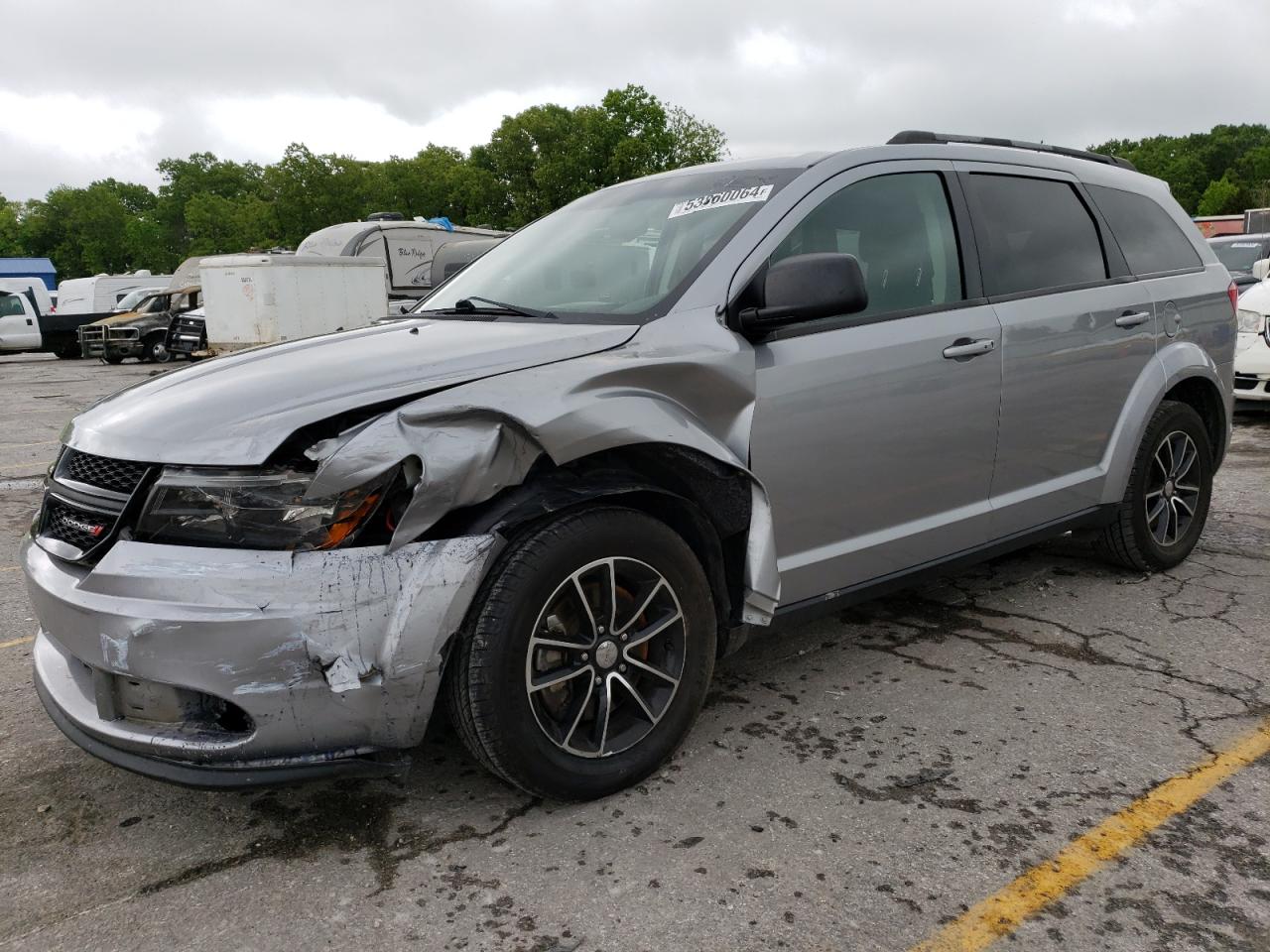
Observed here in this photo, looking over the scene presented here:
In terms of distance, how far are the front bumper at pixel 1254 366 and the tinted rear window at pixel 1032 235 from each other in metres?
5.55

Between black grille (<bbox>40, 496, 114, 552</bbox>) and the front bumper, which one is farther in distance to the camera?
the front bumper

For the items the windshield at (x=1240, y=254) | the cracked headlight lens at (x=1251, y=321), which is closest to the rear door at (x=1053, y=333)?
the cracked headlight lens at (x=1251, y=321)

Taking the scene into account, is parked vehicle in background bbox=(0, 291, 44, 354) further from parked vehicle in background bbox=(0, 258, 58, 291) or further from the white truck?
parked vehicle in background bbox=(0, 258, 58, 291)

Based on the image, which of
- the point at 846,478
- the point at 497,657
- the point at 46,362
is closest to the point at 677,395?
the point at 846,478

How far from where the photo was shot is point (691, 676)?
285 centimetres

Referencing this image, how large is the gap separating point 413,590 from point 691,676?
35.4 inches

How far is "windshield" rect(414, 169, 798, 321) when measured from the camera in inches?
123

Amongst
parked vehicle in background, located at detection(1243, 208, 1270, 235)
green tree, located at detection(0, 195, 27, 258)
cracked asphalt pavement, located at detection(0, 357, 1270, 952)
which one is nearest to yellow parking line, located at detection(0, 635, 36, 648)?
cracked asphalt pavement, located at detection(0, 357, 1270, 952)

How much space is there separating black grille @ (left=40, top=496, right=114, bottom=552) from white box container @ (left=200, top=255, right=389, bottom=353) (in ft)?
47.9

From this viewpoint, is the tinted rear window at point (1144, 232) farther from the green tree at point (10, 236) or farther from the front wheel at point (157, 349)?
the green tree at point (10, 236)

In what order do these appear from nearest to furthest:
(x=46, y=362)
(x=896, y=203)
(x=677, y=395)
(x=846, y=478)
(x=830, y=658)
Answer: (x=677, y=395), (x=846, y=478), (x=896, y=203), (x=830, y=658), (x=46, y=362)

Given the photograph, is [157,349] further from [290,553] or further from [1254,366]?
[290,553]

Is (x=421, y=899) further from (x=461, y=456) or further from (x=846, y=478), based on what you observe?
(x=846, y=478)

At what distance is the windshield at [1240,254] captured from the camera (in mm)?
14766
